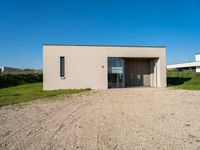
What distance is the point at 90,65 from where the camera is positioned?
56.4ft

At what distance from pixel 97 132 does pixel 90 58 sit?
13.0 m

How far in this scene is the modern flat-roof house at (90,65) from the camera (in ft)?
54.8

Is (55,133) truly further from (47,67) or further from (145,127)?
(47,67)

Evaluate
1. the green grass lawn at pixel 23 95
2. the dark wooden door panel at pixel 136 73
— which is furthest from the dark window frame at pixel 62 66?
the dark wooden door panel at pixel 136 73

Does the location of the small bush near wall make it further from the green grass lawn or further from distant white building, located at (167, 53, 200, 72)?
distant white building, located at (167, 53, 200, 72)

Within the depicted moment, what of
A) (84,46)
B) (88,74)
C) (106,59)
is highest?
(84,46)

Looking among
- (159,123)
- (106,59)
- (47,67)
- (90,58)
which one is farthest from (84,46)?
(159,123)

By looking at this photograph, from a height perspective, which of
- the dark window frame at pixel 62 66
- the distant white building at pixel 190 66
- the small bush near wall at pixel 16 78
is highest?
the distant white building at pixel 190 66

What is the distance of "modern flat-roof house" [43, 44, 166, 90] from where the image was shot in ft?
54.8

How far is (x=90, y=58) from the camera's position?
1727cm

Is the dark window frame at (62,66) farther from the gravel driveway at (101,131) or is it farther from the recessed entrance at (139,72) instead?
the gravel driveway at (101,131)

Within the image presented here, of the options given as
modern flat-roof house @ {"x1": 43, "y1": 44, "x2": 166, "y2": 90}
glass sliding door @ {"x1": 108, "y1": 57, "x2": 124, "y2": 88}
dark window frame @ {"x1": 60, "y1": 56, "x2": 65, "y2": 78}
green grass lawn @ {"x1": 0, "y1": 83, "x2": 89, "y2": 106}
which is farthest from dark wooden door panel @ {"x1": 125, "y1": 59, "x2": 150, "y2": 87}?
green grass lawn @ {"x1": 0, "y1": 83, "x2": 89, "y2": 106}

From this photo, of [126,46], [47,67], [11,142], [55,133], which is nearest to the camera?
[11,142]

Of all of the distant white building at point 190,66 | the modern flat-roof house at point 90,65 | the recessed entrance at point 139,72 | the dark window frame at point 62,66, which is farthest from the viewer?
the distant white building at point 190,66
